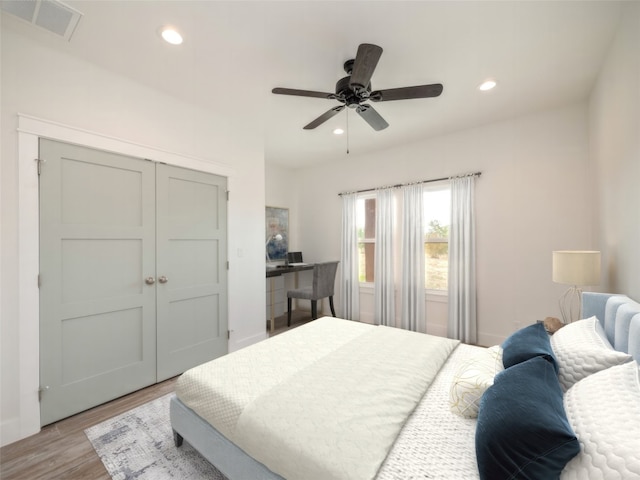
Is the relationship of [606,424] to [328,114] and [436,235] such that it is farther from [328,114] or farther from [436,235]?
[436,235]

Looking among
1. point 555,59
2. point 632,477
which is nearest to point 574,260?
point 555,59

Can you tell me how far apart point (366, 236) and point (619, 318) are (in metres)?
3.17

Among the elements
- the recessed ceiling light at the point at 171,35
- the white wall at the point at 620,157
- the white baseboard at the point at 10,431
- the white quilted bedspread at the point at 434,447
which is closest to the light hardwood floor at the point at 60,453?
the white baseboard at the point at 10,431

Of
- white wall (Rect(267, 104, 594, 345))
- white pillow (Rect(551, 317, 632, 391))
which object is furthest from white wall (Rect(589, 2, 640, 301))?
white pillow (Rect(551, 317, 632, 391))

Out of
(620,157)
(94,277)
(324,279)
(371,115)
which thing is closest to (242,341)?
(324,279)

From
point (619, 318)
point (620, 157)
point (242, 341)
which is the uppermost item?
point (620, 157)

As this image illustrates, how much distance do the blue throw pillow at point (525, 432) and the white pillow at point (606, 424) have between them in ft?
0.10

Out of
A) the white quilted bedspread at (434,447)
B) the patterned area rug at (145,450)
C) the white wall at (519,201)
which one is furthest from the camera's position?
the white wall at (519,201)

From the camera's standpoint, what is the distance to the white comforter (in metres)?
1.01

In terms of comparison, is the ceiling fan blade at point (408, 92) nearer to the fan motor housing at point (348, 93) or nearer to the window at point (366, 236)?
the fan motor housing at point (348, 93)

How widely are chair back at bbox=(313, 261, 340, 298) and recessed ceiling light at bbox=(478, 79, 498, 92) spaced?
2702mm

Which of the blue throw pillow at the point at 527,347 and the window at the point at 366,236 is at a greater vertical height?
the window at the point at 366,236

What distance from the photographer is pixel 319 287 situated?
4043 millimetres

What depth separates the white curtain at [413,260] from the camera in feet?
12.2
